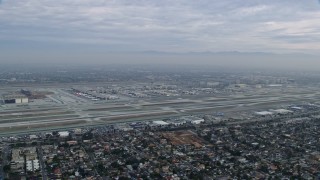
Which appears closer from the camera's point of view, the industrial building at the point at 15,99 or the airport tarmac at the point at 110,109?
the airport tarmac at the point at 110,109

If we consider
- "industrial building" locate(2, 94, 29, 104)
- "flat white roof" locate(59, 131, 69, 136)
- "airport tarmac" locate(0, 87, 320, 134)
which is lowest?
"flat white roof" locate(59, 131, 69, 136)

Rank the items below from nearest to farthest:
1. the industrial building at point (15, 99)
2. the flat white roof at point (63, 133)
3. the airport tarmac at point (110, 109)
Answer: the flat white roof at point (63, 133), the airport tarmac at point (110, 109), the industrial building at point (15, 99)

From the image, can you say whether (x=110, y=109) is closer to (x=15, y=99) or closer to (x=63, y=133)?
(x=63, y=133)

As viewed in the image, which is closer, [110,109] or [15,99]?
[110,109]

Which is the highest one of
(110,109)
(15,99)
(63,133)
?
(15,99)

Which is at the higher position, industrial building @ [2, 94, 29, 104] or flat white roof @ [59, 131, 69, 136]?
industrial building @ [2, 94, 29, 104]

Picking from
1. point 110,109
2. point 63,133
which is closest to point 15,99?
point 110,109

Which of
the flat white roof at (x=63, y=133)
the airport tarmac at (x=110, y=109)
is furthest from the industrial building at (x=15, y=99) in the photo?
the flat white roof at (x=63, y=133)

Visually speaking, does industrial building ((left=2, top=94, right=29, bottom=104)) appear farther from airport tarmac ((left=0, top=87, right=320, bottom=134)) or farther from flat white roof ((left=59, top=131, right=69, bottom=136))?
flat white roof ((left=59, top=131, right=69, bottom=136))

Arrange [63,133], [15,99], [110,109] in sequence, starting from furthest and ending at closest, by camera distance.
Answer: [15,99], [110,109], [63,133]

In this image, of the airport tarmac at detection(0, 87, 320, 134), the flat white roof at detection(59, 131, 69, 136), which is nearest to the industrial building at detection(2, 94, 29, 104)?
the airport tarmac at detection(0, 87, 320, 134)

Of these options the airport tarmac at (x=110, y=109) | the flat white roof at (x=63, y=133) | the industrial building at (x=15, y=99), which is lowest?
the flat white roof at (x=63, y=133)

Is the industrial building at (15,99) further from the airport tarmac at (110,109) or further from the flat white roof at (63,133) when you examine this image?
the flat white roof at (63,133)
